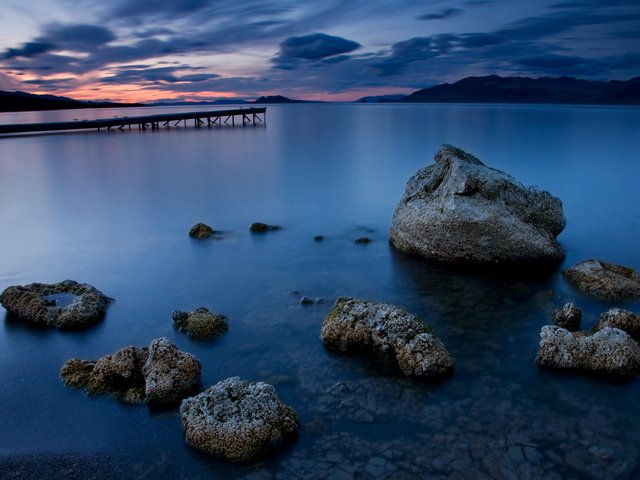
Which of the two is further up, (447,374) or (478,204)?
(478,204)

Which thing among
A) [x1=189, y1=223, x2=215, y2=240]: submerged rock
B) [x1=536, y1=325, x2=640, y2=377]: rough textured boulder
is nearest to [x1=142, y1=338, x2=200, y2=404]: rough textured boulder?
[x1=536, y1=325, x2=640, y2=377]: rough textured boulder

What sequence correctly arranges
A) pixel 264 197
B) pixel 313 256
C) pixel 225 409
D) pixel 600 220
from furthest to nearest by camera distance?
pixel 264 197
pixel 600 220
pixel 313 256
pixel 225 409

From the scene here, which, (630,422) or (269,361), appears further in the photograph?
(269,361)

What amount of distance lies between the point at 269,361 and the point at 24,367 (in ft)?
13.8

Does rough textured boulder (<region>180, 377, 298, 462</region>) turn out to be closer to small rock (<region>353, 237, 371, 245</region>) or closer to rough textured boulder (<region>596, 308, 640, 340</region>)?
rough textured boulder (<region>596, 308, 640, 340</region>)

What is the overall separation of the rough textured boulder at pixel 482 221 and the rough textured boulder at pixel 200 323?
6.16 m

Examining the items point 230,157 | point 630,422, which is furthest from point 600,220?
point 230,157

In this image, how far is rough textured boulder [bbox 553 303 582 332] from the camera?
32.9 ft

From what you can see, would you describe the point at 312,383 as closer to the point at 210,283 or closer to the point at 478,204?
the point at 210,283

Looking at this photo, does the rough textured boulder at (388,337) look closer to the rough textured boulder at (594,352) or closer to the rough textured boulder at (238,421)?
the rough textured boulder at (594,352)

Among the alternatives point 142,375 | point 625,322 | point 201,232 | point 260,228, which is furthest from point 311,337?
point 260,228

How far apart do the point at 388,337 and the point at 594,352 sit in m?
3.31

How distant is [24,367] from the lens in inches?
357

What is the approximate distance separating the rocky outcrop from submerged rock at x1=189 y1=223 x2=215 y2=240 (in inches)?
341
